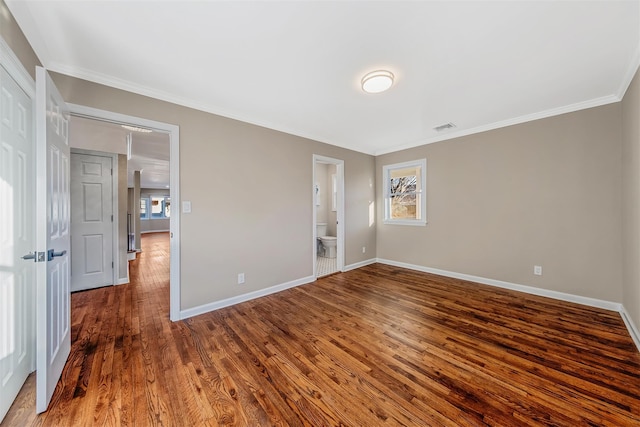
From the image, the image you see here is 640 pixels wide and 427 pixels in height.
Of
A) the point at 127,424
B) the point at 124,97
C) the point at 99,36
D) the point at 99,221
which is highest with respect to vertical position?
the point at 99,36

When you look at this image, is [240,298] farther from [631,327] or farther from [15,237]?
[631,327]

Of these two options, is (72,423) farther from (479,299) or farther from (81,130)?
(479,299)

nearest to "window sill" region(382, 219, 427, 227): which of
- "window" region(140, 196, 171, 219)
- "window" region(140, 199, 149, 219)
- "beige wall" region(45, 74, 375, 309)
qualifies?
"beige wall" region(45, 74, 375, 309)

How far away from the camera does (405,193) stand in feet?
15.2

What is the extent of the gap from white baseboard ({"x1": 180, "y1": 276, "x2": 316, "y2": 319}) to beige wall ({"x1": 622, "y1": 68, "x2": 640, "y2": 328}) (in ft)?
11.6

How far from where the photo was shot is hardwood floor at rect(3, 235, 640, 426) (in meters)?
1.36

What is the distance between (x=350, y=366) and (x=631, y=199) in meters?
3.13

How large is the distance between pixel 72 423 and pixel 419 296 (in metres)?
3.32

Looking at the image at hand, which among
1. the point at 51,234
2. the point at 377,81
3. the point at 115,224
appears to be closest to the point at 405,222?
the point at 377,81

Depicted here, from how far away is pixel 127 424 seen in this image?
1297 mm

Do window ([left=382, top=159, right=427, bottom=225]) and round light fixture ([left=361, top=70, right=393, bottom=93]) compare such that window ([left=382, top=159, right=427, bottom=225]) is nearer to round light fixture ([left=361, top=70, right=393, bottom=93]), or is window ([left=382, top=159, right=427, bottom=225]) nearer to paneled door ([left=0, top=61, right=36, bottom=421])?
round light fixture ([left=361, top=70, right=393, bottom=93])

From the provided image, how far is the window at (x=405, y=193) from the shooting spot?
434 cm

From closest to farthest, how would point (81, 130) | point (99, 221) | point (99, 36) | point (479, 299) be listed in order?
point (99, 36) < point (479, 299) < point (81, 130) < point (99, 221)

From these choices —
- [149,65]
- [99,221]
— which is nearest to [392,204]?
[149,65]
